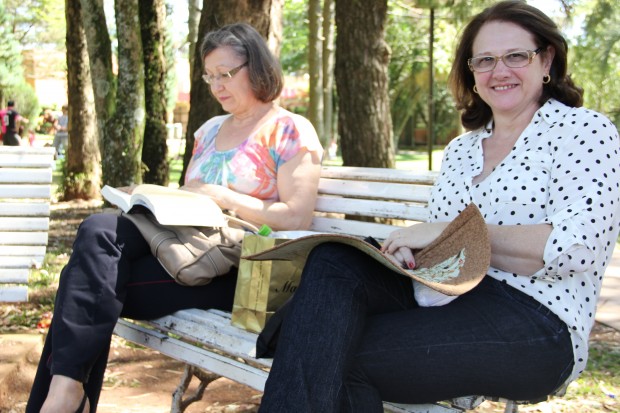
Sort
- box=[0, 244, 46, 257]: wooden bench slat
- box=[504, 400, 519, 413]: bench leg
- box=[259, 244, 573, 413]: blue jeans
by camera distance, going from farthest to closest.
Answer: box=[0, 244, 46, 257]: wooden bench slat < box=[504, 400, 519, 413]: bench leg < box=[259, 244, 573, 413]: blue jeans

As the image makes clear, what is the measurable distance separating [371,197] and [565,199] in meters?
1.32

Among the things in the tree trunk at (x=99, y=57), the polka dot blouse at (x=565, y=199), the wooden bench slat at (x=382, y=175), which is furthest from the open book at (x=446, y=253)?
the tree trunk at (x=99, y=57)

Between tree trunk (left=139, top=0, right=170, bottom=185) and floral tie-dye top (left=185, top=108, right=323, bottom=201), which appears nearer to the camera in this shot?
floral tie-dye top (left=185, top=108, right=323, bottom=201)

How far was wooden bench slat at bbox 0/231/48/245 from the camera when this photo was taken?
422 cm

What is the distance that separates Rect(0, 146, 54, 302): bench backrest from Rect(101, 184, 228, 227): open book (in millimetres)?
1305

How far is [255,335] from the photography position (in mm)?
2682

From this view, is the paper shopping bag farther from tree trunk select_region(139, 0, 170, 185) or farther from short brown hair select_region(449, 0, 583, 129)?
tree trunk select_region(139, 0, 170, 185)

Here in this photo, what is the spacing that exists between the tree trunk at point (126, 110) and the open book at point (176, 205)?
249cm

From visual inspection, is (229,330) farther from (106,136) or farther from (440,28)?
(440,28)

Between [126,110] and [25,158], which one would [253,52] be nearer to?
[25,158]

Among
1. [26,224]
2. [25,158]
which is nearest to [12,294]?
[26,224]

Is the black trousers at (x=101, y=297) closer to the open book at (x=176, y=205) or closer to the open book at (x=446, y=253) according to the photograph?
the open book at (x=176, y=205)

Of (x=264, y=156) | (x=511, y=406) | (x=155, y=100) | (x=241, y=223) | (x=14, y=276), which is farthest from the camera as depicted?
(x=155, y=100)

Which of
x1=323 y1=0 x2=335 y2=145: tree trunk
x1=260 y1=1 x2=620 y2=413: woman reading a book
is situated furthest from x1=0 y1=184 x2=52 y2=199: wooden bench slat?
x1=323 y1=0 x2=335 y2=145: tree trunk
